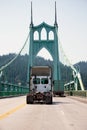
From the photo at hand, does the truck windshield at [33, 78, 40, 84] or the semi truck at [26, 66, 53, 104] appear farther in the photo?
the truck windshield at [33, 78, 40, 84]

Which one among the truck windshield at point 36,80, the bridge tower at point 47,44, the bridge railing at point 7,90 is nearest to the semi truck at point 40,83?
the truck windshield at point 36,80

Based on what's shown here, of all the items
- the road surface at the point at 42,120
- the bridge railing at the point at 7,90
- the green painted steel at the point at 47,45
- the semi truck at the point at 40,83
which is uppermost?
the green painted steel at the point at 47,45

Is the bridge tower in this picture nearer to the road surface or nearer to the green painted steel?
the green painted steel

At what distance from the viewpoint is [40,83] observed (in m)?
35.4

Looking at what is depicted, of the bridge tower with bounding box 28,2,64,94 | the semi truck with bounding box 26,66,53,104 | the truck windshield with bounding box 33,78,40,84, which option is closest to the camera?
the semi truck with bounding box 26,66,53,104

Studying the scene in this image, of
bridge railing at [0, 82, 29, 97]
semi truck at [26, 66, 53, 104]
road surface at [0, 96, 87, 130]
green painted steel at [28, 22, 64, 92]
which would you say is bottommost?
road surface at [0, 96, 87, 130]

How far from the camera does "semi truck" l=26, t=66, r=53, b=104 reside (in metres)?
34.7

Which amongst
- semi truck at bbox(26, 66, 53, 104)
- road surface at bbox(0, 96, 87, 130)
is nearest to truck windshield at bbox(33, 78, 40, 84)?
semi truck at bbox(26, 66, 53, 104)

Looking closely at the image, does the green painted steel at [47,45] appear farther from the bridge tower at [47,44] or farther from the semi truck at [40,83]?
the semi truck at [40,83]

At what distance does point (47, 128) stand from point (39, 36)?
99.2 meters

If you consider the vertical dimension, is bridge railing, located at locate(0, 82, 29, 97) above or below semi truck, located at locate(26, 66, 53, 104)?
above

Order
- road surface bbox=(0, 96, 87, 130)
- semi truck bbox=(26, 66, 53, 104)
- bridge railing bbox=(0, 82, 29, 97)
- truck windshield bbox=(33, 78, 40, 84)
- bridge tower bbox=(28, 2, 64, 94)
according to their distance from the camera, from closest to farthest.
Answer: road surface bbox=(0, 96, 87, 130) → semi truck bbox=(26, 66, 53, 104) → truck windshield bbox=(33, 78, 40, 84) → bridge railing bbox=(0, 82, 29, 97) → bridge tower bbox=(28, 2, 64, 94)

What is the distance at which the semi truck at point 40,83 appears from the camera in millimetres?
34719

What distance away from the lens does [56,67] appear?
99.6 m
